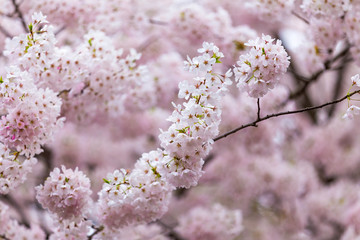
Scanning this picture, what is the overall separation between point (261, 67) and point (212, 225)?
297 cm

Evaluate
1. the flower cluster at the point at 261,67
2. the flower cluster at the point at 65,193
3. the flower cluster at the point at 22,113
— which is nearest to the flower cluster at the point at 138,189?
the flower cluster at the point at 65,193

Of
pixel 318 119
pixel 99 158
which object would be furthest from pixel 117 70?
pixel 318 119

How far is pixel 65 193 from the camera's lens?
3.07 meters

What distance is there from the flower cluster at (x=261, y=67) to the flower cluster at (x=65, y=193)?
1.20 metres

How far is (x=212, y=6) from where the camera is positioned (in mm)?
6621

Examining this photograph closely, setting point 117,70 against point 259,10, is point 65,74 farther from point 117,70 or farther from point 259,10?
point 259,10

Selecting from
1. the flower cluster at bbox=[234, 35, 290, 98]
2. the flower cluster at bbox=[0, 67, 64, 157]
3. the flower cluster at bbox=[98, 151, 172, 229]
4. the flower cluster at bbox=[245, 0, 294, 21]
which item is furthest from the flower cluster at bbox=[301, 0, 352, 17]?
the flower cluster at bbox=[0, 67, 64, 157]

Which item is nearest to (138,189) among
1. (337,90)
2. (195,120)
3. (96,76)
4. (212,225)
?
(195,120)

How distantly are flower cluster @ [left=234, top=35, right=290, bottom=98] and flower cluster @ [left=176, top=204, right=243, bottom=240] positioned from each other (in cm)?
282

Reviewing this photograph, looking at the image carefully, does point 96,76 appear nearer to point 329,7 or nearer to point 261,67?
point 261,67

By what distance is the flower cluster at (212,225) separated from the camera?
17.4 feet

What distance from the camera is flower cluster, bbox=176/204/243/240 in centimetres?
531

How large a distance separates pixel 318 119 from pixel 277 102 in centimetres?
327

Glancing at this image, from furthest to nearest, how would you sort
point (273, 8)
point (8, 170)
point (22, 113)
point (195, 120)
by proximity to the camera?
point (273, 8) → point (8, 170) → point (22, 113) → point (195, 120)
